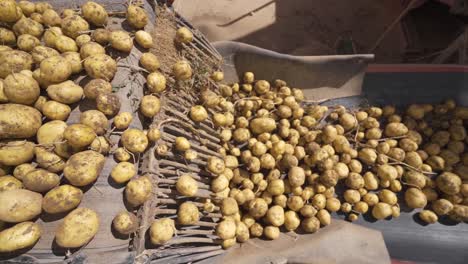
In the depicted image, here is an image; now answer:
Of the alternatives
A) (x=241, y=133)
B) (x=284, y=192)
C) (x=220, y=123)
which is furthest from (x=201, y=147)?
(x=284, y=192)

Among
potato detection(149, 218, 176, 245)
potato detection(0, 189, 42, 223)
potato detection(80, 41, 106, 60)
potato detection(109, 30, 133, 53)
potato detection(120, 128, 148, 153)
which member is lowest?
potato detection(149, 218, 176, 245)

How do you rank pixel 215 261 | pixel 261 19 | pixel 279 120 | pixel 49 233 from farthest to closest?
pixel 261 19
pixel 279 120
pixel 215 261
pixel 49 233

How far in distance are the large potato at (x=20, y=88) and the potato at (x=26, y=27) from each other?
644mm

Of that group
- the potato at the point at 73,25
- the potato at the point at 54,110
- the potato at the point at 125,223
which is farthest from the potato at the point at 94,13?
the potato at the point at 125,223

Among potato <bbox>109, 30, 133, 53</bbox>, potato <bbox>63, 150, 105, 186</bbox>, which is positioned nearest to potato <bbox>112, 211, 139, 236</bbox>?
potato <bbox>63, 150, 105, 186</bbox>

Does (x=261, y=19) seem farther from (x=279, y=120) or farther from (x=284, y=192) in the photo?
(x=284, y=192)

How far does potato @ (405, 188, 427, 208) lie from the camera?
2.82m

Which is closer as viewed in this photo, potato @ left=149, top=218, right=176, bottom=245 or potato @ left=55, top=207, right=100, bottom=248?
potato @ left=55, top=207, right=100, bottom=248

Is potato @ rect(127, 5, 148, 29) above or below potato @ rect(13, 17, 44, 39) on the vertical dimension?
above

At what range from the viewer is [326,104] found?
3680 millimetres

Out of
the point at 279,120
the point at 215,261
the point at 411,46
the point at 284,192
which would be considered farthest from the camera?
the point at 411,46

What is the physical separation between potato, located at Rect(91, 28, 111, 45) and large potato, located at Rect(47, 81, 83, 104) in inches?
21.2

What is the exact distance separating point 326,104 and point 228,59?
170 centimetres

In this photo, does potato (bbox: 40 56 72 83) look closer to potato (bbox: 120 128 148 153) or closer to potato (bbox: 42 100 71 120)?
potato (bbox: 42 100 71 120)
